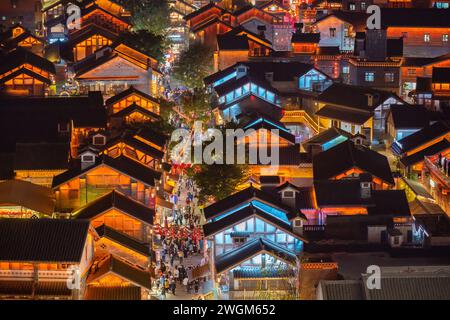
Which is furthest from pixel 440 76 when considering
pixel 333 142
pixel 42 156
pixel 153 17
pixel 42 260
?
pixel 42 260

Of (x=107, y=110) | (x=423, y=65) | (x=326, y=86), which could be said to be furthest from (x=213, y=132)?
(x=423, y=65)

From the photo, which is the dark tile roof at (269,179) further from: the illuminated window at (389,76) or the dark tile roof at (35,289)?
the illuminated window at (389,76)

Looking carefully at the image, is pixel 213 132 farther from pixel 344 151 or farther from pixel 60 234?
pixel 60 234

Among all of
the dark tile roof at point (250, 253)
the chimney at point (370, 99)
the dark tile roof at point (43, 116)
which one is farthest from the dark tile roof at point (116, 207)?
the chimney at point (370, 99)

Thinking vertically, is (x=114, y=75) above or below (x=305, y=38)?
below

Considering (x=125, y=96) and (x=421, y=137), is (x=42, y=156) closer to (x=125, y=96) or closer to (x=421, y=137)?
(x=125, y=96)

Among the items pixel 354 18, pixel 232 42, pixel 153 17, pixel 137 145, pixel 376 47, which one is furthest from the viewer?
pixel 153 17

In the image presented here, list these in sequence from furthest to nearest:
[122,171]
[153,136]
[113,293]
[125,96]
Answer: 1. [125,96]
2. [153,136]
3. [122,171]
4. [113,293]
